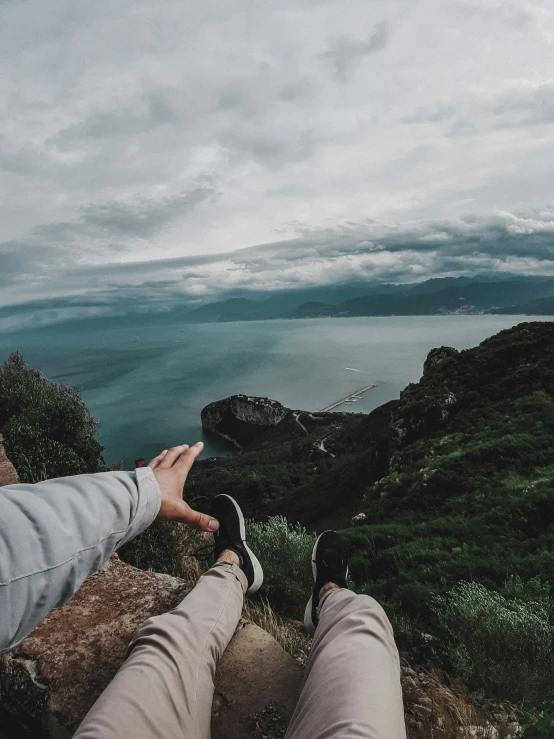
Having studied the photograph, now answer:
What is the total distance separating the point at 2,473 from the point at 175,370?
Answer: 6087 inches

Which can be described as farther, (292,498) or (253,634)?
(292,498)

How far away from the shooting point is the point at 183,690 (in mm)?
1856

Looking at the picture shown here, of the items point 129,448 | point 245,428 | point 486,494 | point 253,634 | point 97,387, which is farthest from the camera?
point 97,387

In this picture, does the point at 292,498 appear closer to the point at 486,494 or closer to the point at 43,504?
the point at 486,494

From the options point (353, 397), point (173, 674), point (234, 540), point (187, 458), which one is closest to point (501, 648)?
point (234, 540)

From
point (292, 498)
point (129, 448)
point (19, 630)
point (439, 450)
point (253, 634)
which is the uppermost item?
point (19, 630)

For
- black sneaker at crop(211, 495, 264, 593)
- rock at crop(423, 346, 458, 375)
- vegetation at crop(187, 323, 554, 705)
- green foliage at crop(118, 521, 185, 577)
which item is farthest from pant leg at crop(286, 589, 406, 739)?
rock at crop(423, 346, 458, 375)


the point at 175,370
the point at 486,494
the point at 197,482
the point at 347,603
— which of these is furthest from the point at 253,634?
the point at 175,370

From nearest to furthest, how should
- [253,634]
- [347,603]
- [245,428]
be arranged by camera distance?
1. [347,603]
2. [253,634]
3. [245,428]

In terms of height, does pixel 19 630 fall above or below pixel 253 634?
above

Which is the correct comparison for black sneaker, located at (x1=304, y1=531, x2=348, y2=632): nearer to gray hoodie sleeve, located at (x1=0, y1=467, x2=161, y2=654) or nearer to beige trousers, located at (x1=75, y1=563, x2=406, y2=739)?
beige trousers, located at (x1=75, y1=563, x2=406, y2=739)

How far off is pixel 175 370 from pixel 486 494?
500 feet

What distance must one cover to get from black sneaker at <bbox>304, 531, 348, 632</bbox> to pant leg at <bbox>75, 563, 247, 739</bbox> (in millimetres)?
707

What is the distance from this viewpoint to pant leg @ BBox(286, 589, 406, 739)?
1.51 meters
